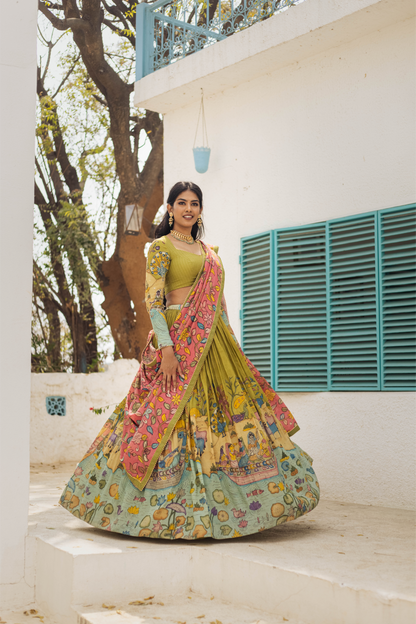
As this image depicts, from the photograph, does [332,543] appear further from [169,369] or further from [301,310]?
[301,310]

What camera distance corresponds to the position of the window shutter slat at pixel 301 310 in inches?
212

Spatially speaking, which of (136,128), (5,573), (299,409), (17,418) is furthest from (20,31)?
(136,128)

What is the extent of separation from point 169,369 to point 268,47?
9.83 ft

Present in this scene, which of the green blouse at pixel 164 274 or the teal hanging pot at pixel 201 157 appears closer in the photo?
the green blouse at pixel 164 274

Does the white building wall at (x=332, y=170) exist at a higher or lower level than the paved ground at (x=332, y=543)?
higher

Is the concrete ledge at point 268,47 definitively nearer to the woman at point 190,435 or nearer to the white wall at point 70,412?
the woman at point 190,435

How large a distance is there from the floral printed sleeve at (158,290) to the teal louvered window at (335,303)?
69.1 inches

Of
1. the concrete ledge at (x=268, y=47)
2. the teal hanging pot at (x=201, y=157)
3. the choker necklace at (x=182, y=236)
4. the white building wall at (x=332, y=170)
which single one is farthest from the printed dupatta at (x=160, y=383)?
the teal hanging pot at (x=201, y=157)

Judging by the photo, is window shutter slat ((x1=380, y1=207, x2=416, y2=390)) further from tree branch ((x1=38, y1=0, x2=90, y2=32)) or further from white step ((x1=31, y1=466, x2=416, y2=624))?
tree branch ((x1=38, y1=0, x2=90, y2=32))

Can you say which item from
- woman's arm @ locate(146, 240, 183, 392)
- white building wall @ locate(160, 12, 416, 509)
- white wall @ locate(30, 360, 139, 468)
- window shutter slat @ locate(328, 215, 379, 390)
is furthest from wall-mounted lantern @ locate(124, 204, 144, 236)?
woman's arm @ locate(146, 240, 183, 392)

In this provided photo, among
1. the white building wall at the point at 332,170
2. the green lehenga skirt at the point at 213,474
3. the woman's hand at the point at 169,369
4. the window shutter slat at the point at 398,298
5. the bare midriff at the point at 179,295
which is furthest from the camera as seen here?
the white building wall at the point at 332,170

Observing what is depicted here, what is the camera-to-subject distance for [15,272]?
3.71m

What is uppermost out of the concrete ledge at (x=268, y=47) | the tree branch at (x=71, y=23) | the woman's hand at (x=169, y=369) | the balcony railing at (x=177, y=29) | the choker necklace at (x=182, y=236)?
the tree branch at (x=71, y=23)

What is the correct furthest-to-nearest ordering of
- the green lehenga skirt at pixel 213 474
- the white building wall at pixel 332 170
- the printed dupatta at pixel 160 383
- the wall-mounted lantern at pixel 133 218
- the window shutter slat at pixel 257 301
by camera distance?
the wall-mounted lantern at pixel 133 218 < the window shutter slat at pixel 257 301 < the white building wall at pixel 332 170 < the printed dupatta at pixel 160 383 < the green lehenga skirt at pixel 213 474
